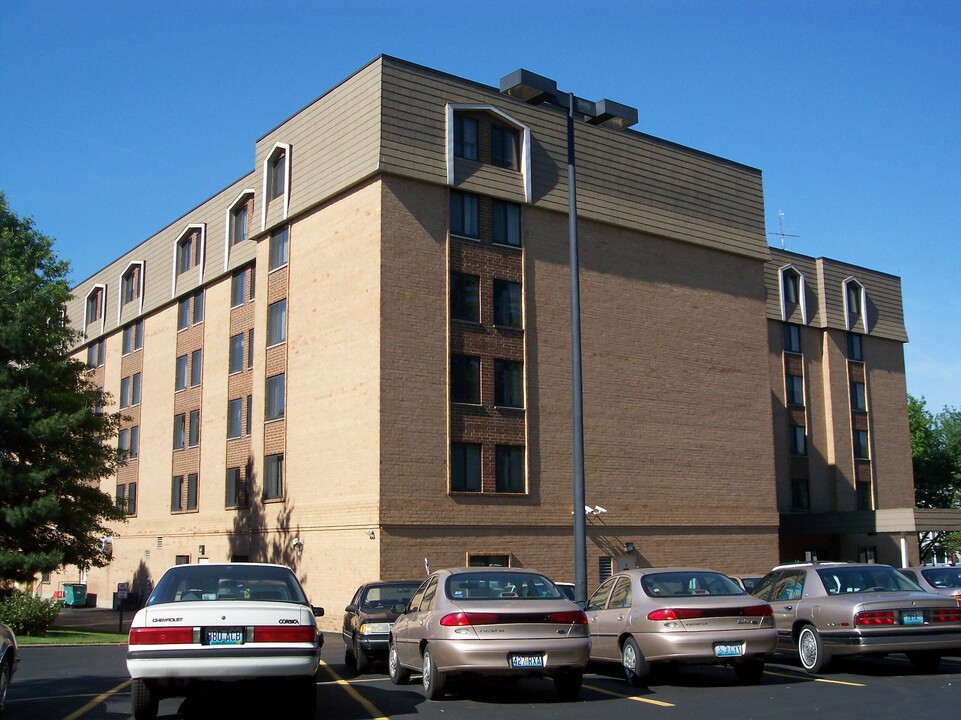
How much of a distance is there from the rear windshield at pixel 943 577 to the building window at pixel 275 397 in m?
21.5

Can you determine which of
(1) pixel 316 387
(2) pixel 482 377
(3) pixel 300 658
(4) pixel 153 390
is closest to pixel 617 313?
(2) pixel 482 377

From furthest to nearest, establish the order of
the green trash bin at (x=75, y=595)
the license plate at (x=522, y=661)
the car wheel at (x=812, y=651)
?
the green trash bin at (x=75, y=595), the car wheel at (x=812, y=651), the license plate at (x=522, y=661)

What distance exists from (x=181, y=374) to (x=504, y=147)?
60.4 feet

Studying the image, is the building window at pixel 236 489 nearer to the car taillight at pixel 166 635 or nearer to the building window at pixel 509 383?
the building window at pixel 509 383

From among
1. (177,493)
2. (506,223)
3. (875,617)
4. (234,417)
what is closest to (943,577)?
(875,617)

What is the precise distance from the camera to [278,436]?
112 ft

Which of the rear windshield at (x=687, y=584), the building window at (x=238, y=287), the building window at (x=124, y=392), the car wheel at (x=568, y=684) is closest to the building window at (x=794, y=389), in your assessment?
the building window at (x=238, y=287)

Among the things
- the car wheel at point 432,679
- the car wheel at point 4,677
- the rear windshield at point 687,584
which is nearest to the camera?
the car wheel at point 4,677

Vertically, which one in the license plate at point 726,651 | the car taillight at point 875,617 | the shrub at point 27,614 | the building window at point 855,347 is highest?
the building window at point 855,347

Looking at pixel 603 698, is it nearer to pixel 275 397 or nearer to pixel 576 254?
pixel 576 254

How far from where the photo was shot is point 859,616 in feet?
44.8

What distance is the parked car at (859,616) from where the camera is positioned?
13633mm

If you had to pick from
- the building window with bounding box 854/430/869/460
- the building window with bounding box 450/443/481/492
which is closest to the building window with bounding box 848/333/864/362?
the building window with bounding box 854/430/869/460

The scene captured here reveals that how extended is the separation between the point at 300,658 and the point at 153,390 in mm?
37847
